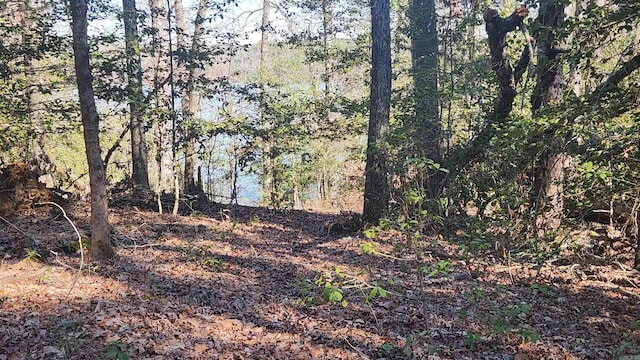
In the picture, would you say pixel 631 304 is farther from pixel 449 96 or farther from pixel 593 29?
pixel 449 96

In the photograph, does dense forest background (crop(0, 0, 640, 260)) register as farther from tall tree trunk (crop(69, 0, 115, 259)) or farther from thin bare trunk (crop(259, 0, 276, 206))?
tall tree trunk (crop(69, 0, 115, 259))

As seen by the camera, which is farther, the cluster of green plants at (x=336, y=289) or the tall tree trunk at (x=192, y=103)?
the tall tree trunk at (x=192, y=103)

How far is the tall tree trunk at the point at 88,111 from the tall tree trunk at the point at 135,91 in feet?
9.27

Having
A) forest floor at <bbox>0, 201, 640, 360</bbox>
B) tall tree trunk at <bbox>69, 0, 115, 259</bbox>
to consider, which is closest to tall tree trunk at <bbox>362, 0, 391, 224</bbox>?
forest floor at <bbox>0, 201, 640, 360</bbox>

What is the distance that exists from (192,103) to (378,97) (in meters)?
6.07

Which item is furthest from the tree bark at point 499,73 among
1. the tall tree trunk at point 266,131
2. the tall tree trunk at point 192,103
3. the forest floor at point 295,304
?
the tall tree trunk at point 192,103

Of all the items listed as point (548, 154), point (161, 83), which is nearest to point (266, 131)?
point (161, 83)

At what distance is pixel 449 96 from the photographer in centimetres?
1063

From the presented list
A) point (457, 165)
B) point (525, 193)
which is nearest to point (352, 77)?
point (457, 165)

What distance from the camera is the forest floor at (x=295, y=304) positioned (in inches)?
178

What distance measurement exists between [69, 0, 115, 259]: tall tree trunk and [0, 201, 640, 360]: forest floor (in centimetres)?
85

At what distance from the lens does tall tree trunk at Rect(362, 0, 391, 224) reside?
9.37m

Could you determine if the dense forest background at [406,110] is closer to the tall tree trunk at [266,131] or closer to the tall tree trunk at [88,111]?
the tall tree trunk at [266,131]

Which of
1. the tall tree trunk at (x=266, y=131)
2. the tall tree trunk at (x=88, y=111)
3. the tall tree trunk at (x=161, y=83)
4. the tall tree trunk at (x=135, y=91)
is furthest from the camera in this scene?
the tall tree trunk at (x=266, y=131)
